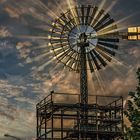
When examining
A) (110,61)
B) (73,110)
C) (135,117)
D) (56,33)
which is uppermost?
(56,33)

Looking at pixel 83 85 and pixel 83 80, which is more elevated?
pixel 83 80

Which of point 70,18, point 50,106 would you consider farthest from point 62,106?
point 70,18

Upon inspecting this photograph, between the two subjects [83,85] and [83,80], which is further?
[83,80]

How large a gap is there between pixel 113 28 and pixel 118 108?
43.9 feet

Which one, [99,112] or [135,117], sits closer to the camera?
[135,117]

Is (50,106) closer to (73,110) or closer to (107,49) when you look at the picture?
(73,110)

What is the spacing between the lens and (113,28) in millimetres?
70375

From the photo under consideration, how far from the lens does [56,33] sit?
7150 centimetres

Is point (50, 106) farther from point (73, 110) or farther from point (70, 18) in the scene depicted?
point (70, 18)

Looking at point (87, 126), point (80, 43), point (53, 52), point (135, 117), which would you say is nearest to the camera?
point (135, 117)

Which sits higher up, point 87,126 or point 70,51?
point 70,51

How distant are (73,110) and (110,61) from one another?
12537 millimetres

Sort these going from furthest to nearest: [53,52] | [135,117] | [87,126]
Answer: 1. [53,52]
2. [87,126]
3. [135,117]

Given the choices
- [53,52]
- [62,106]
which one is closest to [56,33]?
[53,52]
